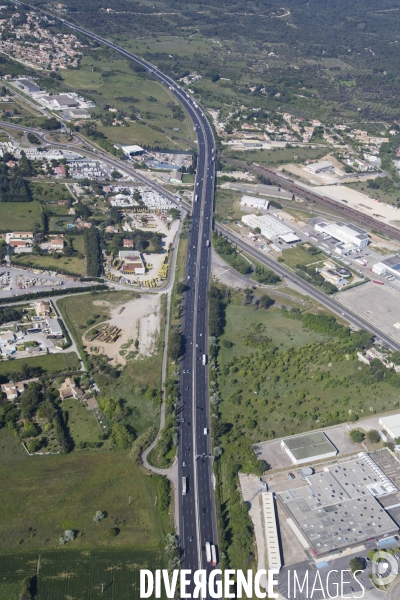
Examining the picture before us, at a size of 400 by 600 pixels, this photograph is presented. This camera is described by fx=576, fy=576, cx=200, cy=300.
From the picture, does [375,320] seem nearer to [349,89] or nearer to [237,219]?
[237,219]

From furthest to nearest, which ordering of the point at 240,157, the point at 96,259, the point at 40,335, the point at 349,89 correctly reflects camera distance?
the point at 349,89, the point at 240,157, the point at 96,259, the point at 40,335

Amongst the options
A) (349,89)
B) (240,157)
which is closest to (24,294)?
(240,157)

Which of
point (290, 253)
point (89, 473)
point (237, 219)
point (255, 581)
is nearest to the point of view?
point (255, 581)

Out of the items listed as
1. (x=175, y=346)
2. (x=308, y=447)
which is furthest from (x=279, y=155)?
(x=308, y=447)

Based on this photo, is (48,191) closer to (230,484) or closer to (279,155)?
(279,155)

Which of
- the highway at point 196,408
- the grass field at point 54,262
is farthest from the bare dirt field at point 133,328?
the grass field at point 54,262

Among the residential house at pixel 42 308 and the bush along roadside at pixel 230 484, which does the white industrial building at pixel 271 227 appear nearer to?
the bush along roadside at pixel 230 484
